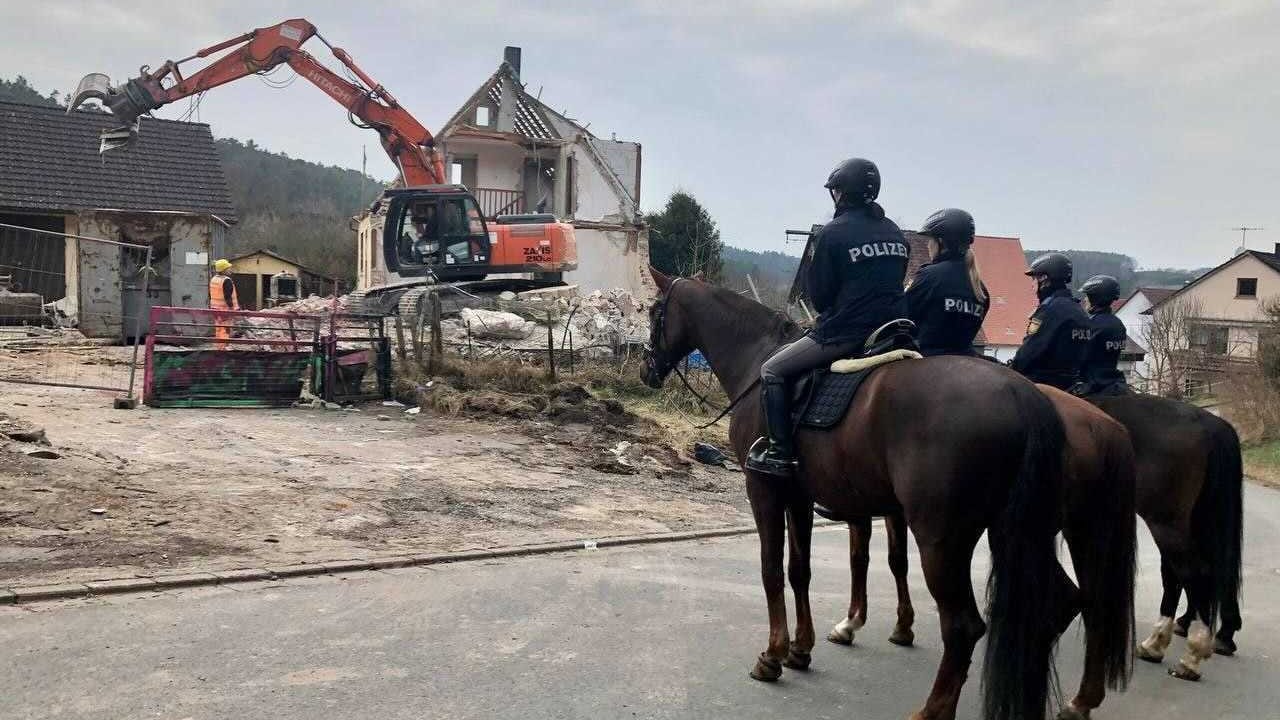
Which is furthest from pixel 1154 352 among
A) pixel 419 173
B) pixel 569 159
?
pixel 419 173

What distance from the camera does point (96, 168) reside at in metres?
25.4

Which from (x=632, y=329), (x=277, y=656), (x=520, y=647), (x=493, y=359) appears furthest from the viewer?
(x=632, y=329)

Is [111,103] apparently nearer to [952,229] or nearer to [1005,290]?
[952,229]

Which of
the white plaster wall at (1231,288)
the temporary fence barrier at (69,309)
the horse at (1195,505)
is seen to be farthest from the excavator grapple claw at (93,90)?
the white plaster wall at (1231,288)

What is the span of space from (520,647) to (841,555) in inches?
160

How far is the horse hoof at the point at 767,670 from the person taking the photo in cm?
503

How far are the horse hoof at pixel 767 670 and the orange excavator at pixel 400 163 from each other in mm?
15924

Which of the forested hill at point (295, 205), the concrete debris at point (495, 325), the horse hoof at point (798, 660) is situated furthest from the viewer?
the forested hill at point (295, 205)

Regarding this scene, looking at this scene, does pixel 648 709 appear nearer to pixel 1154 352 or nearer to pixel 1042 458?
pixel 1042 458

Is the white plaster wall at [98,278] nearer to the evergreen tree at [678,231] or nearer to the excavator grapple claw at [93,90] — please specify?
the excavator grapple claw at [93,90]

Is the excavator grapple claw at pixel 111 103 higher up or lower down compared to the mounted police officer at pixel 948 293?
higher up

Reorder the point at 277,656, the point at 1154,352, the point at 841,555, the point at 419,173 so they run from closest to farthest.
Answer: the point at 277,656 → the point at 841,555 → the point at 419,173 → the point at 1154,352

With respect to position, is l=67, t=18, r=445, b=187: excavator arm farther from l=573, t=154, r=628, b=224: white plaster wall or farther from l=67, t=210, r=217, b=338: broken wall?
l=573, t=154, r=628, b=224: white plaster wall

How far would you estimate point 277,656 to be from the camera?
15.8 feet
